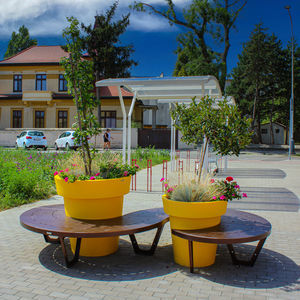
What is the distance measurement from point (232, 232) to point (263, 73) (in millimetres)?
43207

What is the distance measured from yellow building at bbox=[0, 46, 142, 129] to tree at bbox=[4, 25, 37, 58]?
25087 millimetres

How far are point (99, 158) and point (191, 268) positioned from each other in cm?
227

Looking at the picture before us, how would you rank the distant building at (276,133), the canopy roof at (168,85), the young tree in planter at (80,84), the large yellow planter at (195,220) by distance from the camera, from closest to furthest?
1. the large yellow planter at (195,220)
2. the young tree in planter at (80,84)
3. the canopy roof at (168,85)
4. the distant building at (276,133)

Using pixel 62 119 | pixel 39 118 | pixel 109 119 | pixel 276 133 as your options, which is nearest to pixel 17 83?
pixel 39 118

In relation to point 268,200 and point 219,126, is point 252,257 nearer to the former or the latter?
point 219,126

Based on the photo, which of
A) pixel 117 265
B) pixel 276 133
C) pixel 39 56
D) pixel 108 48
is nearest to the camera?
pixel 117 265

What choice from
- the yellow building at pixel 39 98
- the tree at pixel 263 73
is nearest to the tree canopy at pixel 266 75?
the tree at pixel 263 73

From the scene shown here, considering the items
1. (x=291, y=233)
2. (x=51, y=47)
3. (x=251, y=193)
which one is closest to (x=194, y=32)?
(x=51, y=47)

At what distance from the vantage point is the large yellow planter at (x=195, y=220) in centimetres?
424

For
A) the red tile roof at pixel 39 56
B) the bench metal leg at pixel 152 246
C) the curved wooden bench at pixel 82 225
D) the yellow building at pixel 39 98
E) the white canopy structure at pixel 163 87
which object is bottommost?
the bench metal leg at pixel 152 246

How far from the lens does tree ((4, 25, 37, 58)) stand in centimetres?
6353

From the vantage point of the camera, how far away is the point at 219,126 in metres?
4.80

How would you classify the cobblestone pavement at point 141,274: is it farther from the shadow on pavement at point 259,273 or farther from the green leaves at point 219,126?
the green leaves at point 219,126

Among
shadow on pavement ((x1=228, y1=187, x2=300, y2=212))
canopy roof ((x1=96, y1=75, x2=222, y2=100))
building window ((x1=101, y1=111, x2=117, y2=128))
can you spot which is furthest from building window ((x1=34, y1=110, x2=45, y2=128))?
shadow on pavement ((x1=228, y1=187, x2=300, y2=212))
